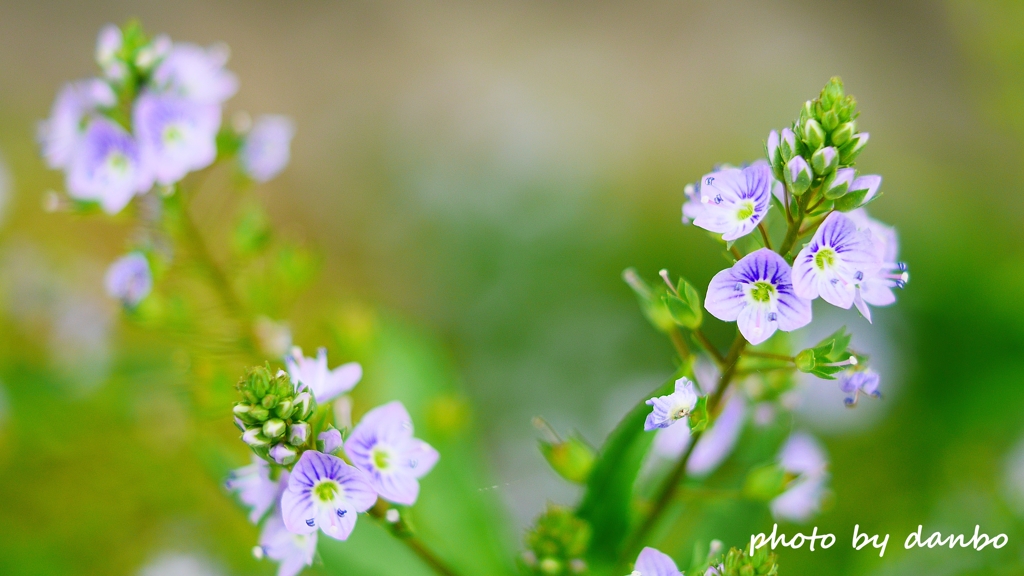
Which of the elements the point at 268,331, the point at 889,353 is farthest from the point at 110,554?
the point at 889,353

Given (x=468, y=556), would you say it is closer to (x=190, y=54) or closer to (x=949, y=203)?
(x=190, y=54)

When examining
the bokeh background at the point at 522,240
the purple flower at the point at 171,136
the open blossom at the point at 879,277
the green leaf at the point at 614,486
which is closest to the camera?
the open blossom at the point at 879,277

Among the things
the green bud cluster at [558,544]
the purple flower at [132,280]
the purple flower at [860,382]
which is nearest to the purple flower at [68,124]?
the purple flower at [132,280]

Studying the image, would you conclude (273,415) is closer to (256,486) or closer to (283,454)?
(283,454)

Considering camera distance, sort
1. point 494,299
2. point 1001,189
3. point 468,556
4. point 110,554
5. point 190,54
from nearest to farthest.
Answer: point 190,54 → point 468,556 → point 110,554 → point 494,299 → point 1001,189

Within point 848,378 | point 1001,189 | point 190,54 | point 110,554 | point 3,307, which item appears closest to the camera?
point 848,378

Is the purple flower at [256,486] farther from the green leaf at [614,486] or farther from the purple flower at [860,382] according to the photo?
the purple flower at [860,382]

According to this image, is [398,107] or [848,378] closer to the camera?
[848,378]
